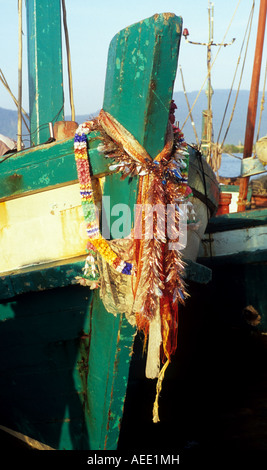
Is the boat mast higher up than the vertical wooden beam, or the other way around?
the boat mast

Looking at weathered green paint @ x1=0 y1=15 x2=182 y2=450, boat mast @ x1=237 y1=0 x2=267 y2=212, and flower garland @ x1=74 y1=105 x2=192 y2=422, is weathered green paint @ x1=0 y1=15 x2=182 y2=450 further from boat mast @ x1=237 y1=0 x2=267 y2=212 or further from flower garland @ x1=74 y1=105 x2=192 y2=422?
boat mast @ x1=237 y1=0 x2=267 y2=212

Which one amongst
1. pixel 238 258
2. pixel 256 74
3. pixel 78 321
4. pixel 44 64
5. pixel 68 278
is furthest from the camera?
pixel 256 74

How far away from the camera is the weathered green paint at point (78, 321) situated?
319 cm

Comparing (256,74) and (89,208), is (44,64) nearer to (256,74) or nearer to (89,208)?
(89,208)

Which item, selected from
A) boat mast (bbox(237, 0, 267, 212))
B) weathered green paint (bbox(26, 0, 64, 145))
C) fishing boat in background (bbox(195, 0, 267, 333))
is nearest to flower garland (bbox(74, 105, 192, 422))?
weathered green paint (bbox(26, 0, 64, 145))

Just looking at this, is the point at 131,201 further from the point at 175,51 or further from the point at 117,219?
the point at 175,51

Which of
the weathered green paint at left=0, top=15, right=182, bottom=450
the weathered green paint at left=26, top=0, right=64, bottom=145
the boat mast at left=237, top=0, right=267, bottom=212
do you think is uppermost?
the boat mast at left=237, top=0, right=267, bottom=212

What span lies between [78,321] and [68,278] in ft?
1.47

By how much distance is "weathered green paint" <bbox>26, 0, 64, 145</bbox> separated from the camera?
18.1ft

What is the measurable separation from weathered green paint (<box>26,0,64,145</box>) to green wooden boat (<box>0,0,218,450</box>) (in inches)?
81.5

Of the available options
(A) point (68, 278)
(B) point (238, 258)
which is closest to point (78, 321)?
(A) point (68, 278)

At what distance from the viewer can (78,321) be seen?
3.72 meters
